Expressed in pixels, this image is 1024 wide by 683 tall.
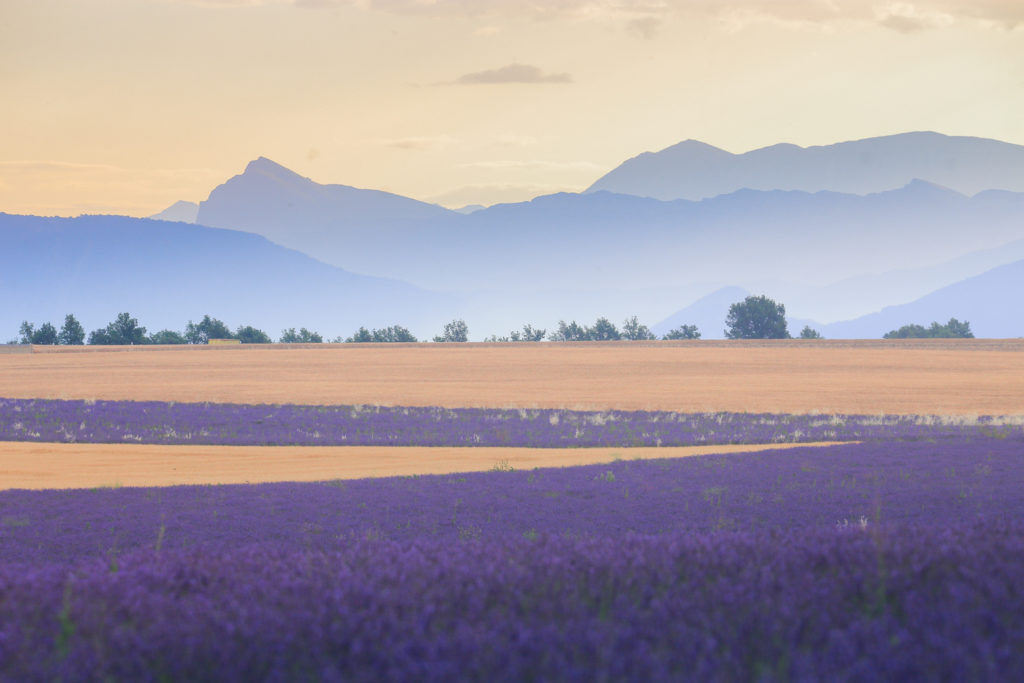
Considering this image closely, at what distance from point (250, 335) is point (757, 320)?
70.8m

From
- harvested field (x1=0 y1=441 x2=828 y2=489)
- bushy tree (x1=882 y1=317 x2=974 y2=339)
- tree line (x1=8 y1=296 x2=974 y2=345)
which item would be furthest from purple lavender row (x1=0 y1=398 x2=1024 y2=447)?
bushy tree (x1=882 y1=317 x2=974 y2=339)

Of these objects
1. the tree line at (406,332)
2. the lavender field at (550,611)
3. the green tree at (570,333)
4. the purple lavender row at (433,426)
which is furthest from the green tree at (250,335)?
the lavender field at (550,611)

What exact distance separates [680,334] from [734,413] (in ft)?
303

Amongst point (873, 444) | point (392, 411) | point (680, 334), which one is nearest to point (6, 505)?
point (873, 444)

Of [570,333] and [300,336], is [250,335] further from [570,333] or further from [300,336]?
[570,333]

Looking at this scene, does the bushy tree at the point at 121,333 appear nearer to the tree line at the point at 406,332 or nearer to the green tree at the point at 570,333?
the tree line at the point at 406,332

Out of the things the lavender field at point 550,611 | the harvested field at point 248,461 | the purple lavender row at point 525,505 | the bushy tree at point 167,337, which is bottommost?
the harvested field at point 248,461

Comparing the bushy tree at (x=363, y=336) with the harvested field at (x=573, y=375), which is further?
the bushy tree at (x=363, y=336)

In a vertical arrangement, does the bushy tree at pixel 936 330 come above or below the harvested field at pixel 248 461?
above

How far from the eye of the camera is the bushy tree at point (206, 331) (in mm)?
122875

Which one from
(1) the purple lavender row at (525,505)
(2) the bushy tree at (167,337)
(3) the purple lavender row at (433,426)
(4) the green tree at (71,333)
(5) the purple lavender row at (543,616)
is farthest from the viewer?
(2) the bushy tree at (167,337)

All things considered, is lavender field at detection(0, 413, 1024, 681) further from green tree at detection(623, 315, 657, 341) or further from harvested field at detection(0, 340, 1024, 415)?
green tree at detection(623, 315, 657, 341)

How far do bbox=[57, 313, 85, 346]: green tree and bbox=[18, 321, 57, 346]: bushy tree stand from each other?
43.3 inches

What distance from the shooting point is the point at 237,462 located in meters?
24.0
